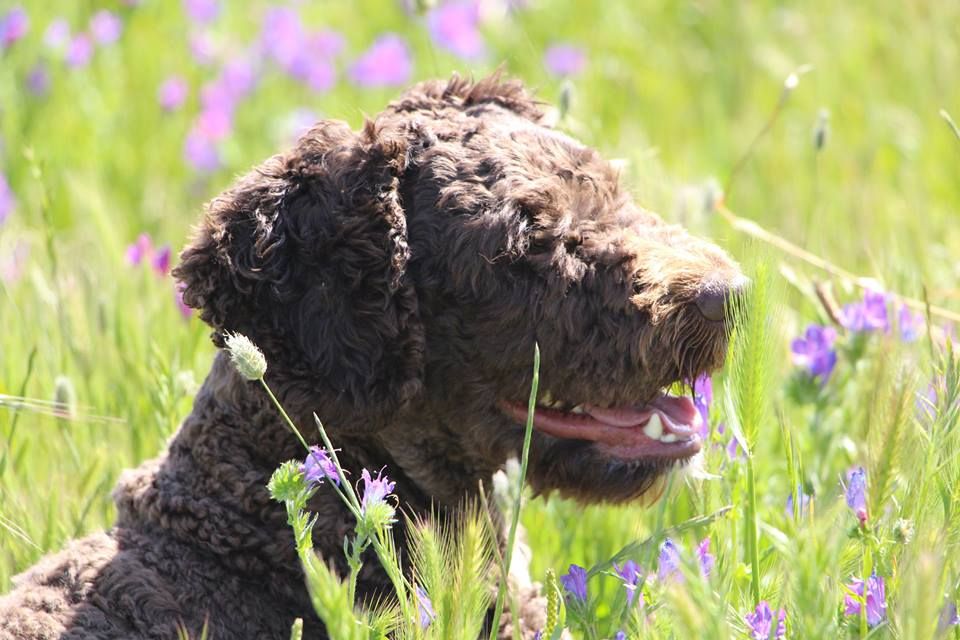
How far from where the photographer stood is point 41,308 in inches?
193

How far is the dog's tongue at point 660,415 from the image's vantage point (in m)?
3.39

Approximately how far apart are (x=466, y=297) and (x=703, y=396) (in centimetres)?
65

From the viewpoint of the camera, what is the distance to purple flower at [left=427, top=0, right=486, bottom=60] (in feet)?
21.9

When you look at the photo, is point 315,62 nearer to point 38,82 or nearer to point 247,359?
point 38,82

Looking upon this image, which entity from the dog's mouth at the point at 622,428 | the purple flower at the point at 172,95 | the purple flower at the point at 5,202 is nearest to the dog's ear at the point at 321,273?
the dog's mouth at the point at 622,428

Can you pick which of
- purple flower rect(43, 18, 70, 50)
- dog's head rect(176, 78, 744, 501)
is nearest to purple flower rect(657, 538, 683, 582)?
dog's head rect(176, 78, 744, 501)

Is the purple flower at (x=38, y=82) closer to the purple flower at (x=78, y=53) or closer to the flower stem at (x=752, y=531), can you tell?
the purple flower at (x=78, y=53)

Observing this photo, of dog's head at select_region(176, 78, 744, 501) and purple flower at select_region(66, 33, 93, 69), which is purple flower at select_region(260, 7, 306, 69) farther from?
dog's head at select_region(176, 78, 744, 501)

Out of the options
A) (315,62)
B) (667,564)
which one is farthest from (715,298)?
(315,62)

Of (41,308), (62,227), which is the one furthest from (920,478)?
(62,227)

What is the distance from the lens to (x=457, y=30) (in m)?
6.72

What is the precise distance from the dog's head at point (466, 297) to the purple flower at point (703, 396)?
55mm

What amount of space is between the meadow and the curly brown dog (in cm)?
27

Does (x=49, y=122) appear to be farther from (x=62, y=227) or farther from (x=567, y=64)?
(x=567, y=64)
